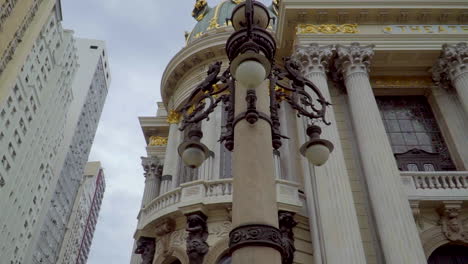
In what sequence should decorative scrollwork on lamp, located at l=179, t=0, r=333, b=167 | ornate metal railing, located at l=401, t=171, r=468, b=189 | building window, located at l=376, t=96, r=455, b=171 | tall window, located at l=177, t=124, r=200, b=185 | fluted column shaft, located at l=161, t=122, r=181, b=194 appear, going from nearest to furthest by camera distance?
1. decorative scrollwork on lamp, located at l=179, t=0, r=333, b=167
2. ornate metal railing, located at l=401, t=171, r=468, b=189
3. building window, located at l=376, t=96, r=455, b=171
4. tall window, located at l=177, t=124, r=200, b=185
5. fluted column shaft, located at l=161, t=122, r=181, b=194

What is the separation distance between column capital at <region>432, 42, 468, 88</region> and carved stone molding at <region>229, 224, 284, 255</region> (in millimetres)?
14382

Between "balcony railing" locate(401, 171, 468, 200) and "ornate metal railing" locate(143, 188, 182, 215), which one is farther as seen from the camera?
"ornate metal railing" locate(143, 188, 182, 215)

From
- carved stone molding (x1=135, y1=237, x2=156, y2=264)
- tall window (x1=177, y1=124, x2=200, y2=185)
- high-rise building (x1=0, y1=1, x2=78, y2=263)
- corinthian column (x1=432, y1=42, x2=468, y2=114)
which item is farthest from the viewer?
high-rise building (x1=0, y1=1, x2=78, y2=263)

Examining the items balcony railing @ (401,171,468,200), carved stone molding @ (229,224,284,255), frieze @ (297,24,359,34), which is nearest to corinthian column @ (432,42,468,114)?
balcony railing @ (401,171,468,200)

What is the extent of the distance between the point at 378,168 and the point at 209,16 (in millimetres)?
15317

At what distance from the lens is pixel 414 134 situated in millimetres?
16484

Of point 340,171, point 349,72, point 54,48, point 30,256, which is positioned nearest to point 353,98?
point 349,72

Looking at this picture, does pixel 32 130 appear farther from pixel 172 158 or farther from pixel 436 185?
pixel 436 185

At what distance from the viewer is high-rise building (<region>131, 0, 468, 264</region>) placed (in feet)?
40.6

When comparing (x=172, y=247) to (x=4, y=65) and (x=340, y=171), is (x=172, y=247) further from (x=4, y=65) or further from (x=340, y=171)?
(x=4, y=65)

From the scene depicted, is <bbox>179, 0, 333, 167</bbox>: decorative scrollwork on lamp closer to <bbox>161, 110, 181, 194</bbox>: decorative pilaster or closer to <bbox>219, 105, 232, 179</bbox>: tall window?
<bbox>219, 105, 232, 179</bbox>: tall window

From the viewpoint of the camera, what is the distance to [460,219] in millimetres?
13289

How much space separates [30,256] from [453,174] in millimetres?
52233

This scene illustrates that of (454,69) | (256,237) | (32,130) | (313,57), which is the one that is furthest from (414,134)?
(32,130)
